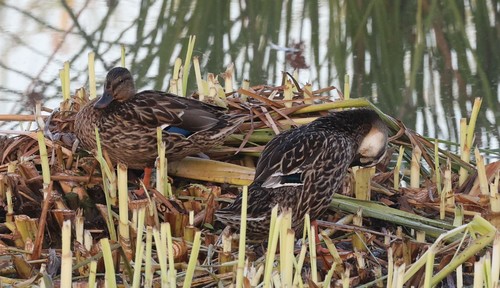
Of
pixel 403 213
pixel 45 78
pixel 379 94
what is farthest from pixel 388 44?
pixel 403 213

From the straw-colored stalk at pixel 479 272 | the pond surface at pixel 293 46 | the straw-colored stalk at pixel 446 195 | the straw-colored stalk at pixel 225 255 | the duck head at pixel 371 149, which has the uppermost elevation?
the pond surface at pixel 293 46

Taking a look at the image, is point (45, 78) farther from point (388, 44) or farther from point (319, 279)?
point (319, 279)

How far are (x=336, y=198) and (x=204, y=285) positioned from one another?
948mm

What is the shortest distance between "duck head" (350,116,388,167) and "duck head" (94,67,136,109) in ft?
3.58

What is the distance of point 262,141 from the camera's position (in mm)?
4938

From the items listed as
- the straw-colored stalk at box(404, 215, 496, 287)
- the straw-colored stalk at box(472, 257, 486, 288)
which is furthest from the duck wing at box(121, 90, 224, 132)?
the straw-colored stalk at box(472, 257, 486, 288)

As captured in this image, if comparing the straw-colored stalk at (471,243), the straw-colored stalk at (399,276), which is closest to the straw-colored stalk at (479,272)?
the straw-colored stalk at (399,276)

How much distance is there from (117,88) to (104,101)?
94 millimetres

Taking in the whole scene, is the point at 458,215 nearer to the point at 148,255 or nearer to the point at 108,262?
the point at 148,255

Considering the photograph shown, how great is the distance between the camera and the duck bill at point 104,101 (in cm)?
481

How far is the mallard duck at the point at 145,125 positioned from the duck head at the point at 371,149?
1.86 ft

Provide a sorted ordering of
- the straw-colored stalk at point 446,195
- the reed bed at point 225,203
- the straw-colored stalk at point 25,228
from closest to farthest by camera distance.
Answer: the reed bed at point 225,203, the straw-colored stalk at point 25,228, the straw-colored stalk at point 446,195

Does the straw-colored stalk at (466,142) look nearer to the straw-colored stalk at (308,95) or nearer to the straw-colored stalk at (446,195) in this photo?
the straw-colored stalk at (446,195)

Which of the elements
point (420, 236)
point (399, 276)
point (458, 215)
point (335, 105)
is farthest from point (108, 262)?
point (335, 105)
